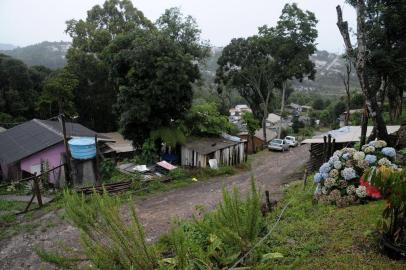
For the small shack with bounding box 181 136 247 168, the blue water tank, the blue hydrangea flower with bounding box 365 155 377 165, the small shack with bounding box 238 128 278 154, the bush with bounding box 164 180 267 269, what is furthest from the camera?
the small shack with bounding box 238 128 278 154

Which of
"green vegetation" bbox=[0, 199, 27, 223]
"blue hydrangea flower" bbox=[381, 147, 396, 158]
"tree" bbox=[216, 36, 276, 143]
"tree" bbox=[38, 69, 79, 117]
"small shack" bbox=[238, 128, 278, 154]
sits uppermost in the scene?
"tree" bbox=[216, 36, 276, 143]

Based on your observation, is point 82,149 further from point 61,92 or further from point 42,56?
point 42,56

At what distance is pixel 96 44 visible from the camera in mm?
30594

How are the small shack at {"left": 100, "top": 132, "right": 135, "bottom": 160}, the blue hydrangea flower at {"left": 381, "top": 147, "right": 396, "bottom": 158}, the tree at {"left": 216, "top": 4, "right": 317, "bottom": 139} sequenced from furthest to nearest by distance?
1. the tree at {"left": 216, "top": 4, "right": 317, "bottom": 139}
2. the small shack at {"left": 100, "top": 132, "right": 135, "bottom": 160}
3. the blue hydrangea flower at {"left": 381, "top": 147, "right": 396, "bottom": 158}

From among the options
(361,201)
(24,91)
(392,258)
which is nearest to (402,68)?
(361,201)

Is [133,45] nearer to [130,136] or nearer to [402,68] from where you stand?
[130,136]

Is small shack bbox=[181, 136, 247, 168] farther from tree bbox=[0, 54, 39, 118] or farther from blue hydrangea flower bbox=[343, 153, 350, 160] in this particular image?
tree bbox=[0, 54, 39, 118]

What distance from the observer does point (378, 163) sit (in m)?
9.63

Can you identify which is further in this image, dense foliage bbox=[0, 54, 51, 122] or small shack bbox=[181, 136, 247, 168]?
dense foliage bbox=[0, 54, 51, 122]

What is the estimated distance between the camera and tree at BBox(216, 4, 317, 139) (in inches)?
1128

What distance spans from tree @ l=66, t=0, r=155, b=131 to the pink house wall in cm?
1278

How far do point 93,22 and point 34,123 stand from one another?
13600 mm

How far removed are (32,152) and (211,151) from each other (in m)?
9.25

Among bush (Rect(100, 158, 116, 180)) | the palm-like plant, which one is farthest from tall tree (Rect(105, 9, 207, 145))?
the palm-like plant
